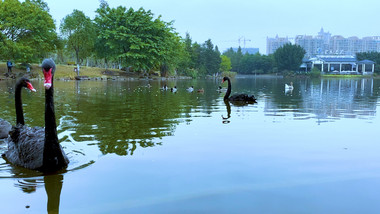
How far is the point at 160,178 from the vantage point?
461cm

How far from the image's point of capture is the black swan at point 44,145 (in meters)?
4.58

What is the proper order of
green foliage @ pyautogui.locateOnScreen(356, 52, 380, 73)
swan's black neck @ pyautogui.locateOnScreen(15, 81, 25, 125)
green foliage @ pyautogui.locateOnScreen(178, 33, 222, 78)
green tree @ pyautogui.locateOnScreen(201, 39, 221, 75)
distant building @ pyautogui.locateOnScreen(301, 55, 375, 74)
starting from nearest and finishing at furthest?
swan's black neck @ pyautogui.locateOnScreen(15, 81, 25, 125) → green foliage @ pyautogui.locateOnScreen(178, 33, 222, 78) → green tree @ pyautogui.locateOnScreen(201, 39, 221, 75) → distant building @ pyautogui.locateOnScreen(301, 55, 375, 74) → green foliage @ pyautogui.locateOnScreen(356, 52, 380, 73)

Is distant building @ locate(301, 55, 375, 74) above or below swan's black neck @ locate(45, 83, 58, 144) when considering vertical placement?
above

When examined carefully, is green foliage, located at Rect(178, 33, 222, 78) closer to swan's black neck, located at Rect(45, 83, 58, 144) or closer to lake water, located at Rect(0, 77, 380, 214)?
lake water, located at Rect(0, 77, 380, 214)

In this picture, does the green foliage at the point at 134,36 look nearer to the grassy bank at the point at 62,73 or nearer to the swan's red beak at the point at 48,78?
the grassy bank at the point at 62,73

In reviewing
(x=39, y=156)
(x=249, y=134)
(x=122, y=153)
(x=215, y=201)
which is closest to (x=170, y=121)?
(x=249, y=134)

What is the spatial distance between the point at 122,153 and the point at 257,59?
102773mm

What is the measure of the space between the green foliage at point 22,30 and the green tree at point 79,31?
7.94 m

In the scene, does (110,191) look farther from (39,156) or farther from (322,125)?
(322,125)

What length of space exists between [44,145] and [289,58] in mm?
94134

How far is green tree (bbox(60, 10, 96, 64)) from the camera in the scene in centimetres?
4797

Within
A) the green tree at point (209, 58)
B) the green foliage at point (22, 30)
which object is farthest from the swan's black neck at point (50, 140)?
the green tree at point (209, 58)

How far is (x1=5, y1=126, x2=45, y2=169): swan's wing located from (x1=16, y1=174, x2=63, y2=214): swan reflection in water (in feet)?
1.12

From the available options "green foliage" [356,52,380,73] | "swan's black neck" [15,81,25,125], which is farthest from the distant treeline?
"green foliage" [356,52,380,73]
